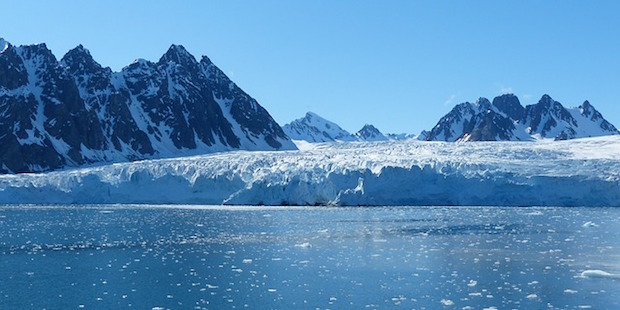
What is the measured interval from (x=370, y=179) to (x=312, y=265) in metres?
38.6

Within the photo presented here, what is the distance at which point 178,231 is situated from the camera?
40094mm

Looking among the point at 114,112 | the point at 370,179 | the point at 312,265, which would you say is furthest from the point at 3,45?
the point at 312,265

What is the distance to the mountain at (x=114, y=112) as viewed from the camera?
111 metres

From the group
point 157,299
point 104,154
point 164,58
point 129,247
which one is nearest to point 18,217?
point 129,247

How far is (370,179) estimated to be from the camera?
63.4 meters

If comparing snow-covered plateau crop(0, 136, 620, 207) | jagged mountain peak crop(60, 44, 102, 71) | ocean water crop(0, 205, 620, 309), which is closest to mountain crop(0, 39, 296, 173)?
jagged mountain peak crop(60, 44, 102, 71)

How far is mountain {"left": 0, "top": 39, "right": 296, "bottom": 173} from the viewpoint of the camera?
366 ft

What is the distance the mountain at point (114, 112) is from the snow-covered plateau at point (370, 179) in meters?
33.6

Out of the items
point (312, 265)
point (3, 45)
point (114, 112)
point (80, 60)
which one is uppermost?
point (3, 45)

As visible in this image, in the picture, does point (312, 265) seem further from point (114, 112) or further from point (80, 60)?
point (80, 60)

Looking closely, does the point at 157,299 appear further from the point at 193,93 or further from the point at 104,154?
the point at 193,93

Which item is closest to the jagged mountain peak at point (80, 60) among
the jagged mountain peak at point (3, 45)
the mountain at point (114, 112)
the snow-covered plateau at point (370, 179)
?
the mountain at point (114, 112)

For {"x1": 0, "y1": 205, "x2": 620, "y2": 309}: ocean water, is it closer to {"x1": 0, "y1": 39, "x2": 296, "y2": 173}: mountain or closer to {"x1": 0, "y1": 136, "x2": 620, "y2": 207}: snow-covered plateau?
{"x1": 0, "y1": 136, "x2": 620, "y2": 207}: snow-covered plateau

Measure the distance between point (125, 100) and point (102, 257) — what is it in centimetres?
10709
